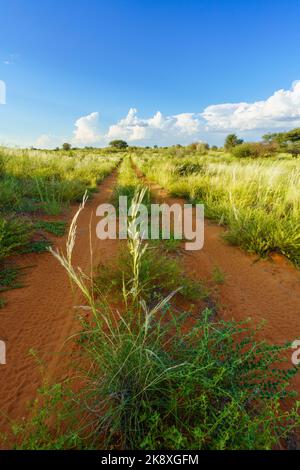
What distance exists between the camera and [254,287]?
3.30m

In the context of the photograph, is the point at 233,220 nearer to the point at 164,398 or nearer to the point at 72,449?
the point at 164,398

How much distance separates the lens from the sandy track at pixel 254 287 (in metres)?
2.60

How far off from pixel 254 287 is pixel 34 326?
8.96 ft

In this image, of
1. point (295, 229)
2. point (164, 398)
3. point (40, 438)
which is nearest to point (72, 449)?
point (40, 438)

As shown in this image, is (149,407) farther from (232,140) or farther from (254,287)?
(232,140)

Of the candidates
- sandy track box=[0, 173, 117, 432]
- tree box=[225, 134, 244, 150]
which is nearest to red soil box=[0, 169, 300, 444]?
sandy track box=[0, 173, 117, 432]

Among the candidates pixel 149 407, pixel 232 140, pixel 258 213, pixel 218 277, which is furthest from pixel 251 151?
pixel 149 407

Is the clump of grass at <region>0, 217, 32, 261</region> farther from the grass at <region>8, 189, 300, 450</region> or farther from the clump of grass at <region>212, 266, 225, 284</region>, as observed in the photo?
the clump of grass at <region>212, 266, 225, 284</region>

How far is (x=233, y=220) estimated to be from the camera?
484cm

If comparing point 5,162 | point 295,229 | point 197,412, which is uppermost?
point 5,162

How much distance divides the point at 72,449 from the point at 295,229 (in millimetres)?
4050

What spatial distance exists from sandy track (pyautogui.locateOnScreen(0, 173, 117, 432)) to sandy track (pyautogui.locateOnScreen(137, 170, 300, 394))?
155cm

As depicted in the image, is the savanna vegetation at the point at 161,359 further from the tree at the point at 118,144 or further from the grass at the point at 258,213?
the tree at the point at 118,144
